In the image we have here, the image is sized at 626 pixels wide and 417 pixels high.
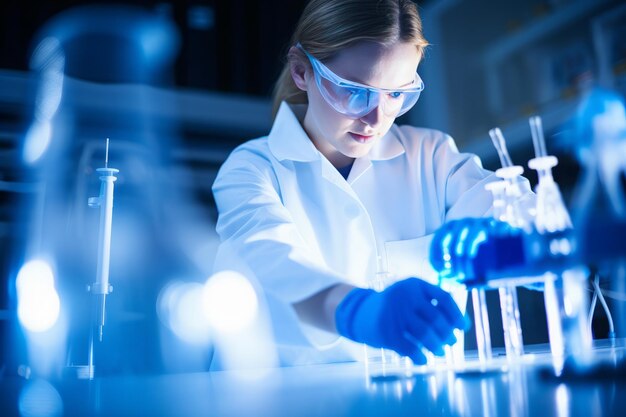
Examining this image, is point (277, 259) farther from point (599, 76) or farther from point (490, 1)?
point (490, 1)

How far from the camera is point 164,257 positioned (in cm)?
198

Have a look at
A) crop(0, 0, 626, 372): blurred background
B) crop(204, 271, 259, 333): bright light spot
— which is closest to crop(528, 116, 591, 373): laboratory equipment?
crop(204, 271, 259, 333): bright light spot

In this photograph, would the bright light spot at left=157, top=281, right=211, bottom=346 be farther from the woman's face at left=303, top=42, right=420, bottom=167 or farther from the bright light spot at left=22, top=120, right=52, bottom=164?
the woman's face at left=303, top=42, right=420, bottom=167

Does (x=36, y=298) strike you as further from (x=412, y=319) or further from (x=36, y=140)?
(x=412, y=319)

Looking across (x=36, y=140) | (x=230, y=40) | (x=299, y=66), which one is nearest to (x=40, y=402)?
(x=299, y=66)

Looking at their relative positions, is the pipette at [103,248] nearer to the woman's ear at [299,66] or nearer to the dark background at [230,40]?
the woman's ear at [299,66]

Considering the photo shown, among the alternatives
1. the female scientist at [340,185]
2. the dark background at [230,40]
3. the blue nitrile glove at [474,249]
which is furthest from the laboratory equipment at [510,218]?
the dark background at [230,40]

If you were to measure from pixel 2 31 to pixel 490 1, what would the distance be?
2.45 meters

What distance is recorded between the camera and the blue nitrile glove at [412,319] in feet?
2.81

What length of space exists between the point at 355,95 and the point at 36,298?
152 centimetres

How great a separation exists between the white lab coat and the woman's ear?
14 centimetres

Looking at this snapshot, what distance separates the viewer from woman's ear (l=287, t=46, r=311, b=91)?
1449 mm

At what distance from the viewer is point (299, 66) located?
4.84 feet

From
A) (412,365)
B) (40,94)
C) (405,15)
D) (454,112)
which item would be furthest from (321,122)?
(454,112)
